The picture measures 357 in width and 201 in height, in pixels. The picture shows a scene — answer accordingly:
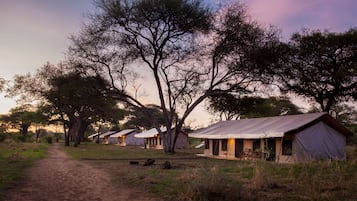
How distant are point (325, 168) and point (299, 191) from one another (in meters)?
4.15

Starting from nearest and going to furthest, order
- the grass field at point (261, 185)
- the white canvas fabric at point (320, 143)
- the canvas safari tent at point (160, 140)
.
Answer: the grass field at point (261, 185) → the white canvas fabric at point (320, 143) → the canvas safari tent at point (160, 140)

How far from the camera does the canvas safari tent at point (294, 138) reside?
870 inches

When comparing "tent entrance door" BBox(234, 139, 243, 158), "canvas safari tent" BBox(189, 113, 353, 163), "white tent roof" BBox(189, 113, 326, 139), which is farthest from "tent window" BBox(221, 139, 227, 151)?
"canvas safari tent" BBox(189, 113, 353, 163)

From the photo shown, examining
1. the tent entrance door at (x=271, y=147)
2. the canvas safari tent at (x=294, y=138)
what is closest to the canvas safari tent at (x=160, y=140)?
the canvas safari tent at (x=294, y=138)

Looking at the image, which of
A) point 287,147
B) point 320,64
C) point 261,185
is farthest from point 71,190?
point 320,64

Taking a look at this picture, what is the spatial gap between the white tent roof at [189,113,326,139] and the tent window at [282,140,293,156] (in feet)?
3.34

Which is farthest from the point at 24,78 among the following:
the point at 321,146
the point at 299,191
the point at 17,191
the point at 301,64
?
the point at 299,191

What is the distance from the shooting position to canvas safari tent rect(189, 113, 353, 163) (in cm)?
2209

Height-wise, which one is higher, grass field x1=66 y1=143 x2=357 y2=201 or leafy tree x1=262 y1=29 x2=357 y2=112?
leafy tree x1=262 y1=29 x2=357 y2=112

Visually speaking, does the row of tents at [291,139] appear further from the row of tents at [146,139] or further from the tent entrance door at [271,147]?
the row of tents at [146,139]

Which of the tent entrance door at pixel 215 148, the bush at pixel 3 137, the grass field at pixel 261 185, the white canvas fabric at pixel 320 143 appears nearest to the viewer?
the grass field at pixel 261 185

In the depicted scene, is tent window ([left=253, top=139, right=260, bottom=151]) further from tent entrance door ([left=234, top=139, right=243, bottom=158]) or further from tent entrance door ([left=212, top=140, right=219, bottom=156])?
tent entrance door ([left=212, top=140, right=219, bottom=156])

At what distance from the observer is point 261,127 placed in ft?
80.9

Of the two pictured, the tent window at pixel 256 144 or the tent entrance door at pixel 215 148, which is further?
the tent entrance door at pixel 215 148
